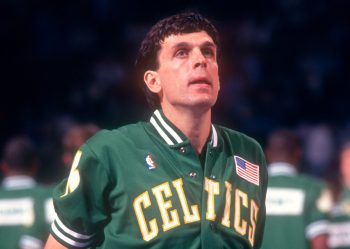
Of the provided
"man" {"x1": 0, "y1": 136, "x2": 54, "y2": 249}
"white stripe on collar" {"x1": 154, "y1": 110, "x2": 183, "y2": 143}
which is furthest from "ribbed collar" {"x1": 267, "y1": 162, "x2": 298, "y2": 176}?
"white stripe on collar" {"x1": 154, "y1": 110, "x2": 183, "y2": 143}

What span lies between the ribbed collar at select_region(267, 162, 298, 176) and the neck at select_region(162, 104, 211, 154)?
2.50 metres

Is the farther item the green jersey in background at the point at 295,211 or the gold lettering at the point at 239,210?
the green jersey in background at the point at 295,211

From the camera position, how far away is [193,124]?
343 cm

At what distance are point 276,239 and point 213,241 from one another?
2.58m

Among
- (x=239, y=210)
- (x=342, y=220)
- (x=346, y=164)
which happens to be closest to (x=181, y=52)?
(x=239, y=210)

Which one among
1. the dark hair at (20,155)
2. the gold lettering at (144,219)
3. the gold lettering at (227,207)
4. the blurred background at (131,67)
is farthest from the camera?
the blurred background at (131,67)

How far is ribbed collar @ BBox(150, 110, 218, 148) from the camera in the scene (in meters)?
Answer: 3.40

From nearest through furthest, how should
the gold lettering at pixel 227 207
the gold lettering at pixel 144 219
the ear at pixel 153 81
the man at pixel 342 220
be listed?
the gold lettering at pixel 144 219, the gold lettering at pixel 227 207, the ear at pixel 153 81, the man at pixel 342 220

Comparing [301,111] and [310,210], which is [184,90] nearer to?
[310,210]

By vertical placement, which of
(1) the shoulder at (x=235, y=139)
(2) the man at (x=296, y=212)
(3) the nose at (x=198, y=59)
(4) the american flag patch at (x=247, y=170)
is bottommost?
(2) the man at (x=296, y=212)

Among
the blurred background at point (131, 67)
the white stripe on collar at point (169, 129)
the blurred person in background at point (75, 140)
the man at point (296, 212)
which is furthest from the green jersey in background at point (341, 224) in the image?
the white stripe on collar at point (169, 129)

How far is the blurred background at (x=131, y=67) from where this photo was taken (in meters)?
10.4

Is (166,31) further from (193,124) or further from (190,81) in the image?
(193,124)

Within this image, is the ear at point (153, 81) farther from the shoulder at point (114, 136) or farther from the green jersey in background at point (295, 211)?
the green jersey in background at point (295, 211)
